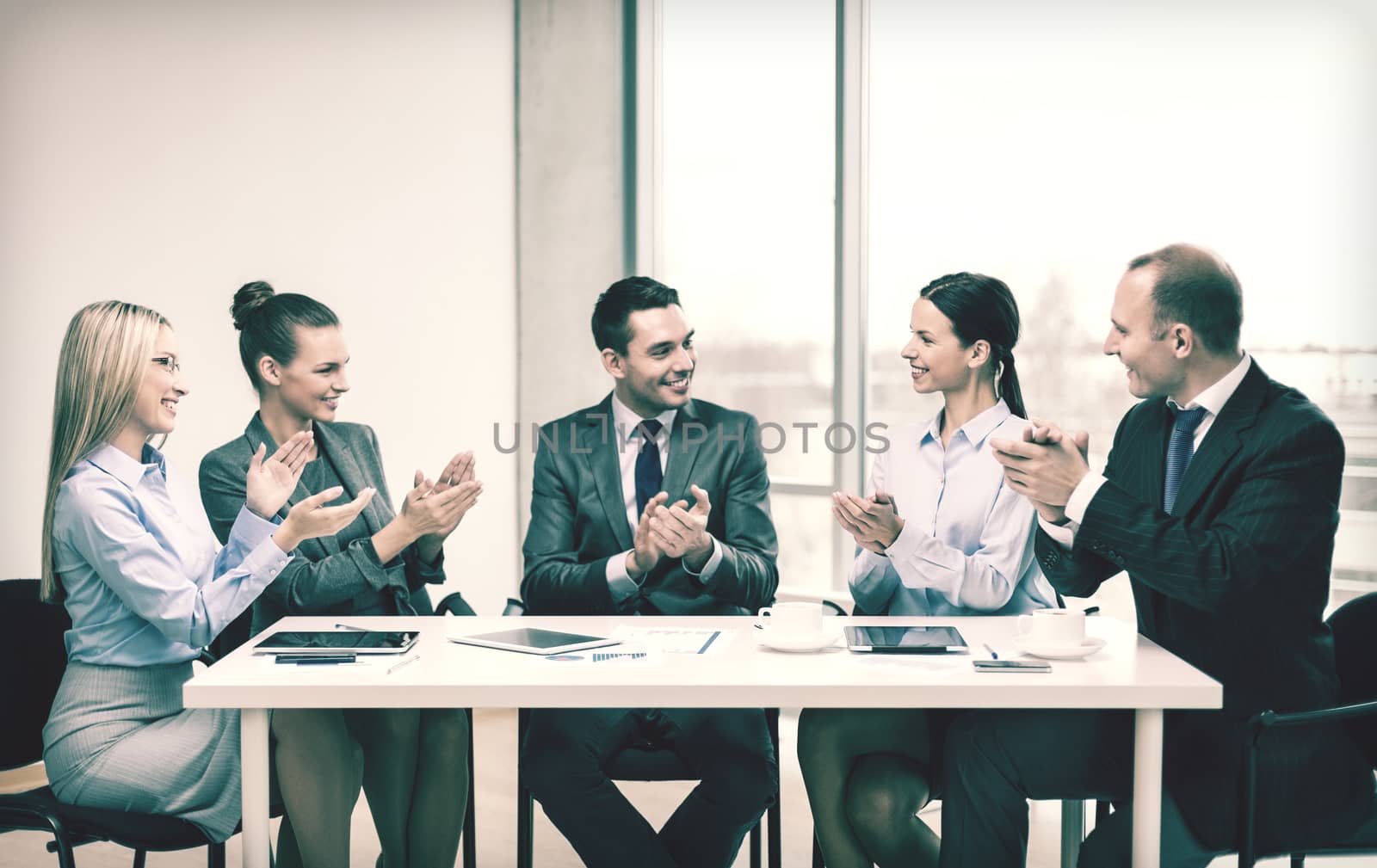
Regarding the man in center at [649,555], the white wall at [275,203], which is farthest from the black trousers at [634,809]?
the white wall at [275,203]

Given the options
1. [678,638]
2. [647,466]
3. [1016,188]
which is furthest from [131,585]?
[1016,188]

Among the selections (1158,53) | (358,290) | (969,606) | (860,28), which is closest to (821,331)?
(860,28)

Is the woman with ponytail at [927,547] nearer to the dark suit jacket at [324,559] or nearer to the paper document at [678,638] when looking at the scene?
the paper document at [678,638]

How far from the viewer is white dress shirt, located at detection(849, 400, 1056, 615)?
270 centimetres

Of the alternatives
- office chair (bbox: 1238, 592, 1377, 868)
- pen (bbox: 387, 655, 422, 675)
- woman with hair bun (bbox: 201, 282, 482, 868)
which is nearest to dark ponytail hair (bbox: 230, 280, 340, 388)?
woman with hair bun (bbox: 201, 282, 482, 868)

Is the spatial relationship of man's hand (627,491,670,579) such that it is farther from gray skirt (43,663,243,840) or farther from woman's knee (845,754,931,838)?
gray skirt (43,663,243,840)

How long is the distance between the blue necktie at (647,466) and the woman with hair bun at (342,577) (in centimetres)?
43

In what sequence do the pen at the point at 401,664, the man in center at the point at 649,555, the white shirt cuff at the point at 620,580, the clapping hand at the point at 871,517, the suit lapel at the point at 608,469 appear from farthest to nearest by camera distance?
the suit lapel at the point at 608,469 < the white shirt cuff at the point at 620,580 < the clapping hand at the point at 871,517 < the man in center at the point at 649,555 < the pen at the point at 401,664

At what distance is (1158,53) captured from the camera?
167 inches

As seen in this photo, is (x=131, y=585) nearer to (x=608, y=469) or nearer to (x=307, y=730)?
(x=307, y=730)

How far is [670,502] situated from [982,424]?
2.52 ft

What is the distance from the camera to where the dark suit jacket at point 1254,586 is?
2139 mm

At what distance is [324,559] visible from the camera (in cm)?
281

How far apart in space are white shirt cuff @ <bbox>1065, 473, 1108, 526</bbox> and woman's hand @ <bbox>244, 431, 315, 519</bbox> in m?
1.52
